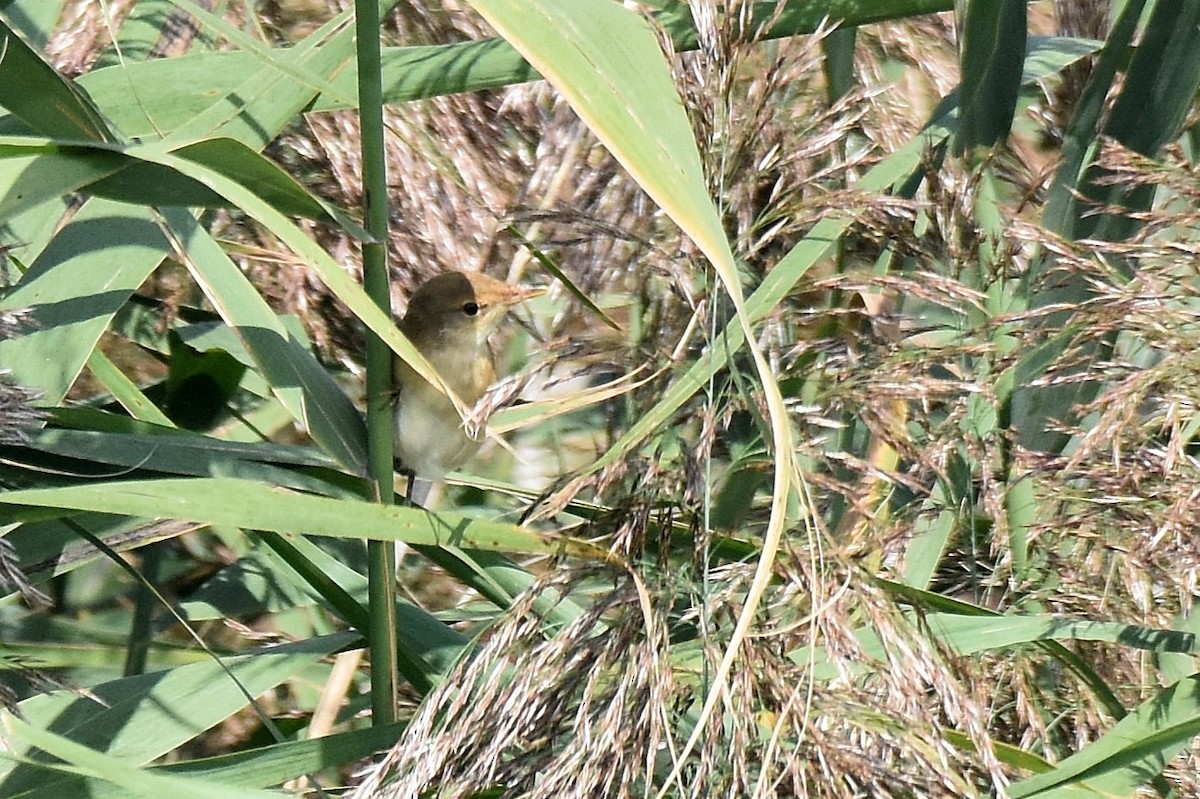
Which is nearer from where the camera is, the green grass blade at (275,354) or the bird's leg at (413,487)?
the green grass blade at (275,354)

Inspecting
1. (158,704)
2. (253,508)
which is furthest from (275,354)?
(158,704)

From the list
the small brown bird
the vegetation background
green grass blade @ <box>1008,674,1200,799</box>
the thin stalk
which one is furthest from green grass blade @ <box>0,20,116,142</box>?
green grass blade @ <box>1008,674,1200,799</box>

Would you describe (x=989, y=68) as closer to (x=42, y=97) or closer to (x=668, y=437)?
(x=668, y=437)

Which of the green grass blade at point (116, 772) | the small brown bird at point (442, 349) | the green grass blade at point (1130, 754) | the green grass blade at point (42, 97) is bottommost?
the green grass blade at point (1130, 754)

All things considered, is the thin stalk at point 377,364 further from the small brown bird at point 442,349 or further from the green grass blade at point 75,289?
the small brown bird at point 442,349

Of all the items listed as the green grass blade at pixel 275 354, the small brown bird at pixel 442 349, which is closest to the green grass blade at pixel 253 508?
the green grass blade at pixel 275 354

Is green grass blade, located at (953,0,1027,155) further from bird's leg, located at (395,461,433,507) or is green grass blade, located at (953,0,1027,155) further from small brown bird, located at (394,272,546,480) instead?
bird's leg, located at (395,461,433,507)
